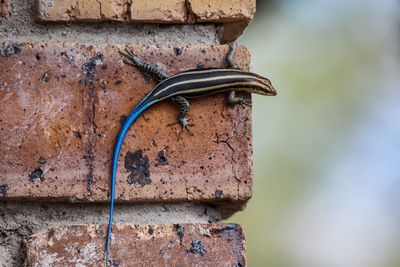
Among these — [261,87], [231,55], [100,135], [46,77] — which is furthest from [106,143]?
[261,87]

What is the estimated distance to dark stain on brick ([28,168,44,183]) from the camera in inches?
46.0

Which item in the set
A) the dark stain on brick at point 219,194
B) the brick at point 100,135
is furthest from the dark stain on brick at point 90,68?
the dark stain on brick at point 219,194

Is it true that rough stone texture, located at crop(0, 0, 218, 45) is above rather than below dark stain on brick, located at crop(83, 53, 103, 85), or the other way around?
above

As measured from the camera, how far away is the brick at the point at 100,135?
3.88 ft

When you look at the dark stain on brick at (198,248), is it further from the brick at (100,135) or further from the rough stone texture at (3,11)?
the rough stone texture at (3,11)

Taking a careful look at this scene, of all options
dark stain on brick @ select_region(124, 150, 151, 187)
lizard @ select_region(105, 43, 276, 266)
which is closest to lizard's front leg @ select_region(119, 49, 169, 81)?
lizard @ select_region(105, 43, 276, 266)

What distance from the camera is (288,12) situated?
2611mm

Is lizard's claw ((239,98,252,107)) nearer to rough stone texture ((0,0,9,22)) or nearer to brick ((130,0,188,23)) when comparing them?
brick ((130,0,188,23))

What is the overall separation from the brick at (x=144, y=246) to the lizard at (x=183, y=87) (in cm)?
2

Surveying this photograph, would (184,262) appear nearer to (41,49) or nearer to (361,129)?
(41,49)

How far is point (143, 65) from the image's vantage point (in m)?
1.23

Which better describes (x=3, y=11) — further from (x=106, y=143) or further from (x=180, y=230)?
(x=180, y=230)

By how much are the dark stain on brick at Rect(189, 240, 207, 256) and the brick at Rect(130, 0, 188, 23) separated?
0.95 ft

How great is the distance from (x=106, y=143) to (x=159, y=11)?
190mm
